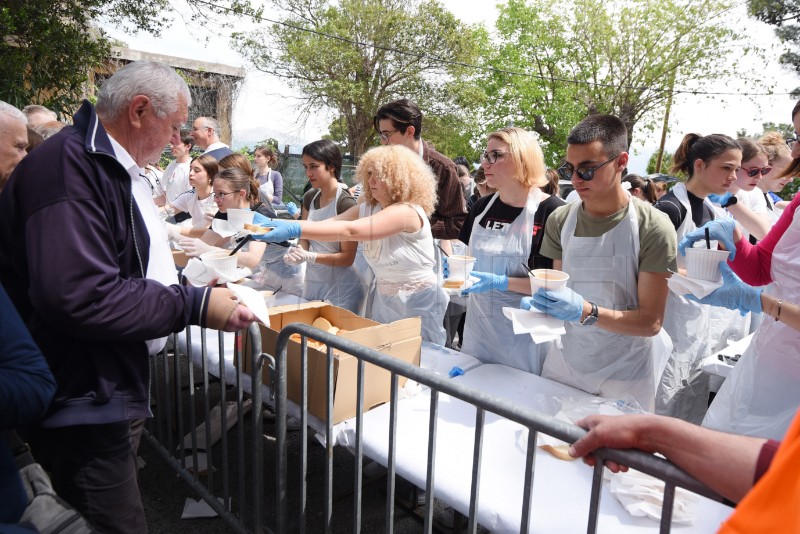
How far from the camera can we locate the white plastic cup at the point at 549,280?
1.98 metres

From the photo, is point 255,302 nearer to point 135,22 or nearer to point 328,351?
point 328,351

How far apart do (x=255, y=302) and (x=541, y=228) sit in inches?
69.8

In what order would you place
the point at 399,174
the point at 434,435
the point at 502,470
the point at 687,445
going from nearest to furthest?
the point at 687,445 < the point at 434,435 < the point at 502,470 < the point at 399,174

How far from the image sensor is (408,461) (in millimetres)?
1812

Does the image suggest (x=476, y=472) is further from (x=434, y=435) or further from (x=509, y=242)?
(x=509, y=242)

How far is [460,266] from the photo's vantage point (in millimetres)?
2639

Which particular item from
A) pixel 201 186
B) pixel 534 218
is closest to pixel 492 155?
pixel 534 218

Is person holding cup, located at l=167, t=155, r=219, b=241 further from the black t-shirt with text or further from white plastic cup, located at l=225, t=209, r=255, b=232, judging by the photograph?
the black t-shirt with text

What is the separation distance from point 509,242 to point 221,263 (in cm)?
166

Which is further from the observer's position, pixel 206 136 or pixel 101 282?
pixel 206 136

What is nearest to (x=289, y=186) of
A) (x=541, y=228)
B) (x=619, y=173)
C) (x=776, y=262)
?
(x=541, y=228)


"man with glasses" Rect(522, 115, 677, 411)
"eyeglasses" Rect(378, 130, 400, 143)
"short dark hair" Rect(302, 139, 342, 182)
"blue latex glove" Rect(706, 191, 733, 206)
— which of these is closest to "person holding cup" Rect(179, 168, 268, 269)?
"short dark hair" Rect(302, 139, 342, 182)

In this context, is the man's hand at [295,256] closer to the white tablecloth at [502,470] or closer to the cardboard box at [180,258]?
the cardboard box at [180,258]

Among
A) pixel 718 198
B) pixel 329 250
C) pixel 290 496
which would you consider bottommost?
pixel 290 496
